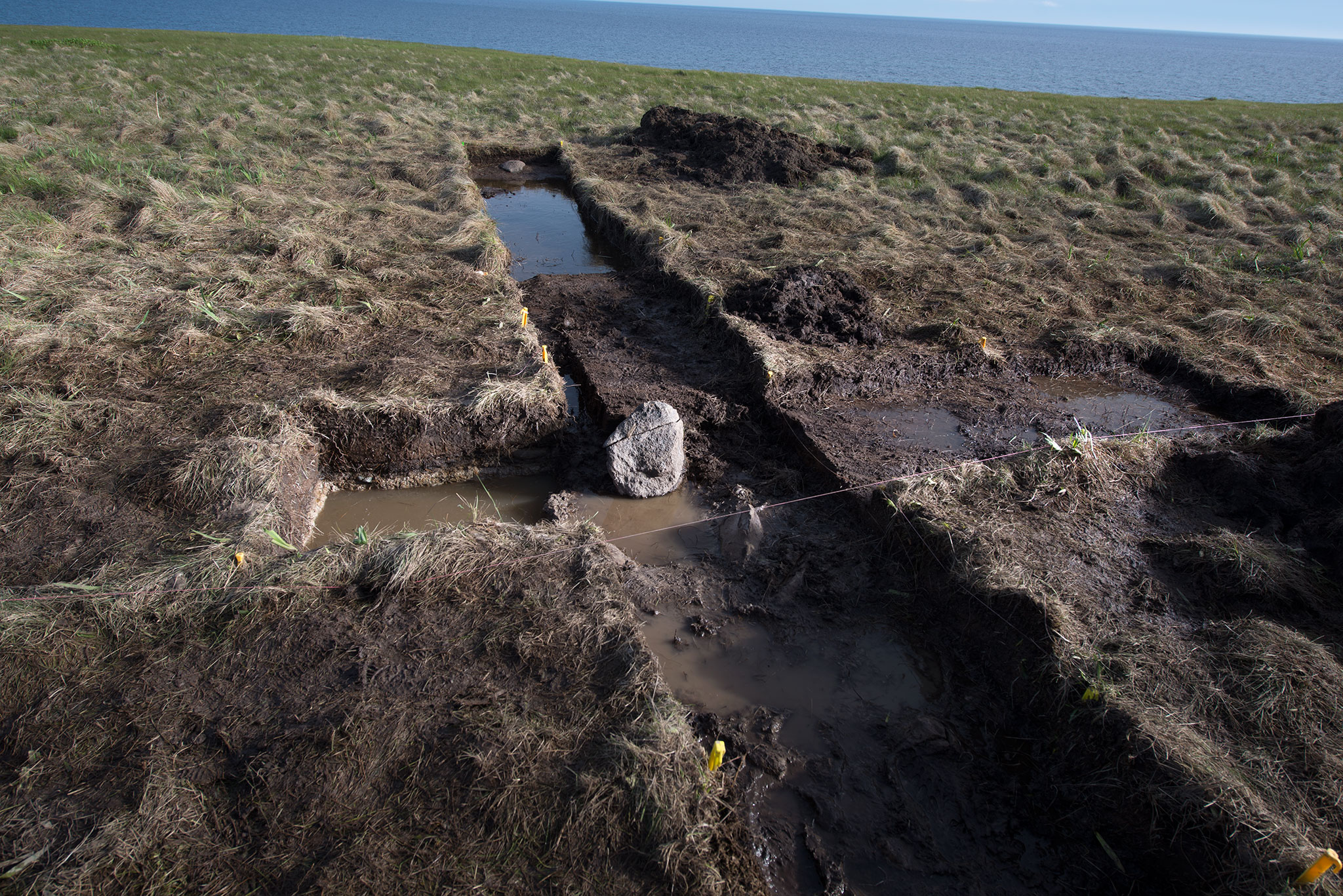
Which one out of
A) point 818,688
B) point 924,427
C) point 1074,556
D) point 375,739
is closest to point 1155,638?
point 1074,556

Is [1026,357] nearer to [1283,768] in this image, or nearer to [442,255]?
[1283,768]

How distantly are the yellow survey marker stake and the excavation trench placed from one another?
0.67 m

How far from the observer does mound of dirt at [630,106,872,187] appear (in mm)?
10906

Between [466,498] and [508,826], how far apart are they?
2674mm

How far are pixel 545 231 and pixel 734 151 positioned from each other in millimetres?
3906

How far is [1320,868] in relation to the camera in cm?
215

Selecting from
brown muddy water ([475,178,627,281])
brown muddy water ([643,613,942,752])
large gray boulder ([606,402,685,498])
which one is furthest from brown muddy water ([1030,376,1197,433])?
brown muddy water ([475,178,627,281])

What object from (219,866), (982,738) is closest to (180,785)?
(219,866)

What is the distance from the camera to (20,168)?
8414mm

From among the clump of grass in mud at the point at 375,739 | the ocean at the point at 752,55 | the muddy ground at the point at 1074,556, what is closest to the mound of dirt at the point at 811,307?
the muddy ground at the point at 1074,556

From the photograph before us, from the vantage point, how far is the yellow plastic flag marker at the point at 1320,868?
6.97 feet

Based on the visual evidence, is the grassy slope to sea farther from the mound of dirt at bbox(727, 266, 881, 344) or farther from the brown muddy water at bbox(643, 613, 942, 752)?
the brown muddy water at bbox(643, 613, 942, 752)

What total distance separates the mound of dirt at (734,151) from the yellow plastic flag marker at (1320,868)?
405 inches

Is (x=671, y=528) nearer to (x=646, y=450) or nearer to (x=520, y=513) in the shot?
(x=646, y=450)
